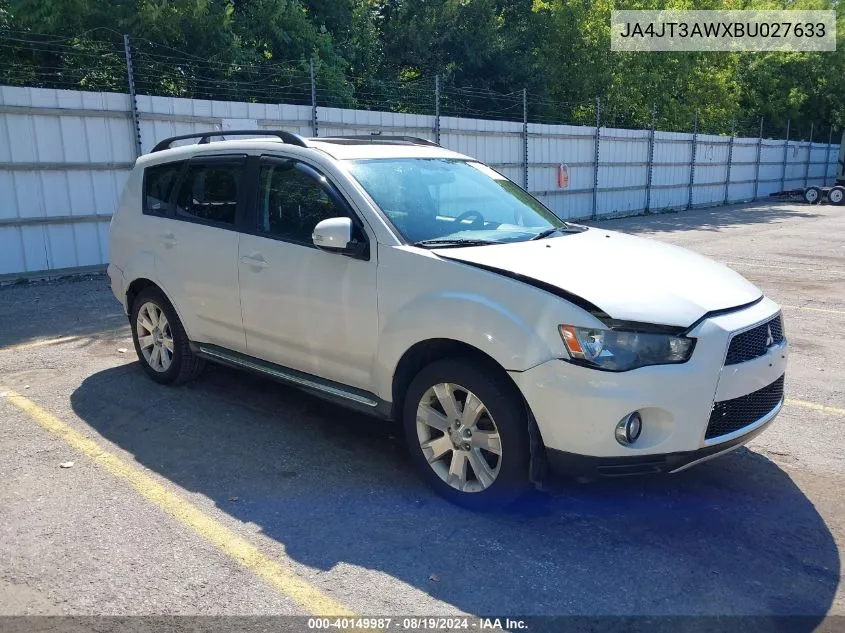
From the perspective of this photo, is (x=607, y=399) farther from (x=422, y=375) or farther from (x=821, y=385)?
(x=821, y=385)

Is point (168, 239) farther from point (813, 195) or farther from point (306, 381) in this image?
point (813, 195)

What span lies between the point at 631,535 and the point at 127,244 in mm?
4304

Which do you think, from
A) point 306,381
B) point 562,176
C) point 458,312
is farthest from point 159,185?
point 562,176

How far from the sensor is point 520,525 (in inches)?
140

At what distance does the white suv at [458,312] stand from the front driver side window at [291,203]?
11mm

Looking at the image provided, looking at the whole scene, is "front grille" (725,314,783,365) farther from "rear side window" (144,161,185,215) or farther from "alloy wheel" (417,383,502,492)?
"rear side window" (144,161,185,215)

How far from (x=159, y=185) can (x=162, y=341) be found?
1180mm

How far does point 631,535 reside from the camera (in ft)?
11.4

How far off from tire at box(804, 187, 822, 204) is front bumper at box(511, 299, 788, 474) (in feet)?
99.3

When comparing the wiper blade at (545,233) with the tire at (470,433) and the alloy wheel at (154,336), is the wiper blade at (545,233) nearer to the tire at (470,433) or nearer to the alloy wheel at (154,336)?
the tire at (470,433)

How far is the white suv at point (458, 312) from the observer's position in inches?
130

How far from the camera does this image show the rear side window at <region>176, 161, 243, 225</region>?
4910 millimetres

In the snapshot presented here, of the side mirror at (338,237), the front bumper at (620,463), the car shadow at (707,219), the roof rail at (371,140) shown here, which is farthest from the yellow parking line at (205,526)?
the car shadow at (707,219)

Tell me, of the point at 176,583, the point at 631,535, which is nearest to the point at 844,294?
the point at 631,535
